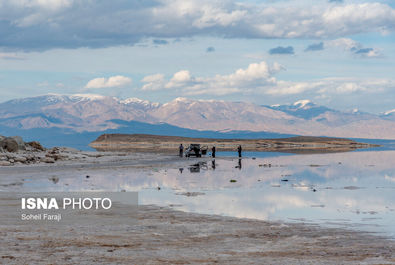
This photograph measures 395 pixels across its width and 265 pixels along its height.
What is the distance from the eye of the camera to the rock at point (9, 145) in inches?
2657

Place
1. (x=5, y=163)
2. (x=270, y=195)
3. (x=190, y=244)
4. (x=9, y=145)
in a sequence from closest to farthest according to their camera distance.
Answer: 1. (x=190, y=244)
2. (x=270, y=195)
3. (x=5, y=163)
4. (x=9, y=145)

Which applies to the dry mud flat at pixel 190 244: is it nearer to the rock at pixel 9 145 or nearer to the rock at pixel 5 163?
the rock at pixel 5 163

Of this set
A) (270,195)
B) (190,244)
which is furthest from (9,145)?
(190,244)

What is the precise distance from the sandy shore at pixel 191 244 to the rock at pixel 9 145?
52.6m

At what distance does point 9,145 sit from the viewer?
67875 millimetres

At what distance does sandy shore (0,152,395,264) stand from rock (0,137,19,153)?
5259 centimetres

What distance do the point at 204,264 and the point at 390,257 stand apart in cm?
465

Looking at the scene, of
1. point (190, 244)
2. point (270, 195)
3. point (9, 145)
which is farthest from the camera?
point (9, 145)

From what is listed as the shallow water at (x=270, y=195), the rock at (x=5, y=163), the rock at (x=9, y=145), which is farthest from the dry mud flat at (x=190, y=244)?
the rock at (x=9, y=145)

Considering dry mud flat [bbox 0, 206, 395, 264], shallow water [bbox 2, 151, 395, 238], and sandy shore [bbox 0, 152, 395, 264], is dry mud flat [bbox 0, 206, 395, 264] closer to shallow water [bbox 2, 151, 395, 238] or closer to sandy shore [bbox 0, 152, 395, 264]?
sandy shore [bbox 0, 152, 395, 264]

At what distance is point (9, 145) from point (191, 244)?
57.7 meters

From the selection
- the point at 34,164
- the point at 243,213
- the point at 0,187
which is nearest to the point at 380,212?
the point at 243,213

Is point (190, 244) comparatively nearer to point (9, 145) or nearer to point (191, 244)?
point (191, 244)

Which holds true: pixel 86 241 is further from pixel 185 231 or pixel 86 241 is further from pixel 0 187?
pixel 0 187
